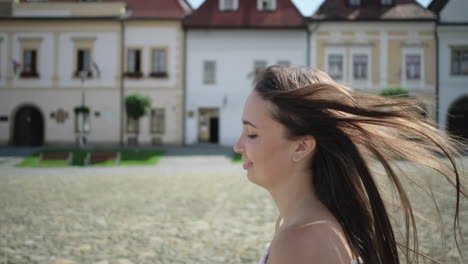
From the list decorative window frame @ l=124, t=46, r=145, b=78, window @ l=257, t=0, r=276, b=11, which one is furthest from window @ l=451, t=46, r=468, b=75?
decorative window frame @ l=124, t=46, r=145, b=78

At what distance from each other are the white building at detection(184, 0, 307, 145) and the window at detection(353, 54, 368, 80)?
344 cm

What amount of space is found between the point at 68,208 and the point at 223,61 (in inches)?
820

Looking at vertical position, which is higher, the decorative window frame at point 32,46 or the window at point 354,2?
the window at point 354,2

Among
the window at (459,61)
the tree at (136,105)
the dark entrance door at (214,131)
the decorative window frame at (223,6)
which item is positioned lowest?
the dark entrance door at (214,131)

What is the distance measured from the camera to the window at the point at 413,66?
27.1 m

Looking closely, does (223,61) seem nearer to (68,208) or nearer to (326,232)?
(68,208)

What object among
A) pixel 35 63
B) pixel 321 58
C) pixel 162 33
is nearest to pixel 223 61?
pixel 162 33

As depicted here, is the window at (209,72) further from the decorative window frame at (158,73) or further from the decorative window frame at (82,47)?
the decorative window frame at (82,47)

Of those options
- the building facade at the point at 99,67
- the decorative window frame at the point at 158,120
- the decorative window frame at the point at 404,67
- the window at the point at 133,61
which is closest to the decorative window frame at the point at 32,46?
the building facade at the point at 99,67

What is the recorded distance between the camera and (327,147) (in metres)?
1.43

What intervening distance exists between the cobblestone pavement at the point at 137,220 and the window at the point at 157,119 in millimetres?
15476

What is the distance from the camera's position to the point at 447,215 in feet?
19.2

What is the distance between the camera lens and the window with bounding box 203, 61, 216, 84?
1074 inches

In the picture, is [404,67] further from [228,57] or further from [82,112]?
[82,112]
